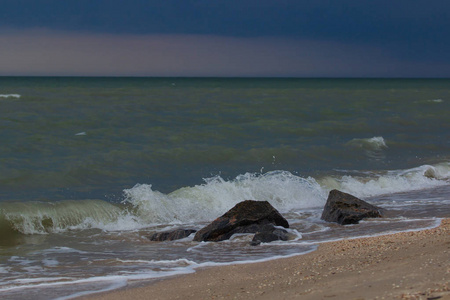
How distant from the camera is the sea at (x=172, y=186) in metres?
7.87

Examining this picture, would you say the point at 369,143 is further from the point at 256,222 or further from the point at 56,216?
the point at 56,216

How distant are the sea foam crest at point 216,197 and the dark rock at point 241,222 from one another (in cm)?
206

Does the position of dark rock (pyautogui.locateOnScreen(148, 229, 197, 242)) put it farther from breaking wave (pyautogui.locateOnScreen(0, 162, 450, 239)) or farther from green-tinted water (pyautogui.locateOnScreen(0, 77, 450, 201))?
green-tinted water (pyautogui.locateOnScreen(0, 77, 450, 201))

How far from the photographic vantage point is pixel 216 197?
1259 cm

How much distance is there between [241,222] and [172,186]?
499cm

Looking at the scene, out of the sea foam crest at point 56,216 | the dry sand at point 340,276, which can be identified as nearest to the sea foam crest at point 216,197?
the sea foam crest at point 56,216

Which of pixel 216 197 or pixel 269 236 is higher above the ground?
pixel 269 236

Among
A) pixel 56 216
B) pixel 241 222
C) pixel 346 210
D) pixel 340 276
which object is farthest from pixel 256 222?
pixel 56 216

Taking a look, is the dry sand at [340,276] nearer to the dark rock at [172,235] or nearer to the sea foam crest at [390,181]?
the dark rock at [172,235]

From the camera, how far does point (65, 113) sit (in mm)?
30328

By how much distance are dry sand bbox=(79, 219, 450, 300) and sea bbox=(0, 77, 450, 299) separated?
575 mm

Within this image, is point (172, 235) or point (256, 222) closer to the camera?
point (172, 235)

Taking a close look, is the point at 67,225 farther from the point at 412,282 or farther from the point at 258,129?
the point at 258,129

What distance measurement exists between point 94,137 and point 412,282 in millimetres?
17752
